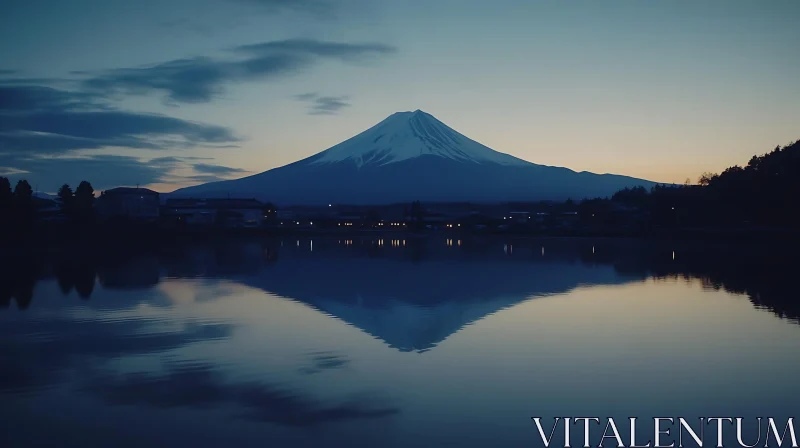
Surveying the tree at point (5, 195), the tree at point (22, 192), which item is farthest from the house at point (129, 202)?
the tree at point (5, 195)

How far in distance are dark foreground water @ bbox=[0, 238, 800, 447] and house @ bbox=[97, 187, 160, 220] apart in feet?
124

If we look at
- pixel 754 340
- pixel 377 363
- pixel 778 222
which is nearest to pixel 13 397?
pixel 377 363

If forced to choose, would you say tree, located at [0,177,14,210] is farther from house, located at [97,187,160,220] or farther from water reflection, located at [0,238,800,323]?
house, located at [97,187,160,220]

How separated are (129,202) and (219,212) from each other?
6.07m

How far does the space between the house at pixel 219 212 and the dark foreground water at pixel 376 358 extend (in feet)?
117

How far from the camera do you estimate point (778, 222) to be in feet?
111

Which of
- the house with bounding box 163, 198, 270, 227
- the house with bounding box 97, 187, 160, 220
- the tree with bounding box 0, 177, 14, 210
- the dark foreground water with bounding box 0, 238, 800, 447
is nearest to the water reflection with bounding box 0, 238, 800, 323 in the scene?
the dark foreground water with bounding box 0, 238, 800, 447

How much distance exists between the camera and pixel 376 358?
741cm

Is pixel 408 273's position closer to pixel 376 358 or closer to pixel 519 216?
pixel 376 358

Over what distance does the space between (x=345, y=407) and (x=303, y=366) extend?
144 cm

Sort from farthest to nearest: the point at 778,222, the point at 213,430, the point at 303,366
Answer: the point at 778,222 → the point at 303,366 → the point at 213,430

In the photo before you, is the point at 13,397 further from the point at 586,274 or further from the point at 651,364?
the point at 586,274

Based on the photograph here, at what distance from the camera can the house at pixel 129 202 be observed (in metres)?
51.3

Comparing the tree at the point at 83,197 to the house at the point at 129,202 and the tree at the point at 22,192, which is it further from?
the house at the point at 129,202
